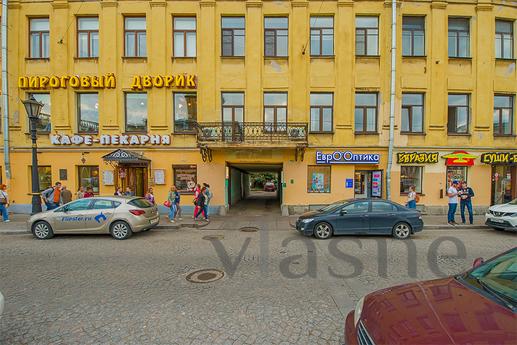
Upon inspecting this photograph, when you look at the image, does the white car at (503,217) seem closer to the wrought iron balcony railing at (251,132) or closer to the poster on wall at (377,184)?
the poster on wall at (377,184)

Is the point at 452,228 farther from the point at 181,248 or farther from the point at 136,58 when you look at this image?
the point at 136,58

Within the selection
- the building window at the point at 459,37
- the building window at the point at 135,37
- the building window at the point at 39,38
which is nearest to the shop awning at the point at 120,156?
the building window at the point at 135,37

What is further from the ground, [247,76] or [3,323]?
[247,76]

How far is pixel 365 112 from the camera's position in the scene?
14203 millimetres

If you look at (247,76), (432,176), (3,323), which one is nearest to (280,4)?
(247,76)

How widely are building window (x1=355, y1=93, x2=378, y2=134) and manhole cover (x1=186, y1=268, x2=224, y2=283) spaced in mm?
11555

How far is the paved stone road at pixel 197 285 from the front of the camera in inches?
138

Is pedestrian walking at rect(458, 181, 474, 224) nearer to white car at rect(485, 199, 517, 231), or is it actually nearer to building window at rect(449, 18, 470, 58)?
white car at rect(485, 199, 517, 231)

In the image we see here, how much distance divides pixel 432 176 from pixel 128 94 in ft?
56.1

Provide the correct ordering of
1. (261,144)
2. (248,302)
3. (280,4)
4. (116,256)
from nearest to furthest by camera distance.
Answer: (248,302) → (116,256) → (261,144) → (280,4)

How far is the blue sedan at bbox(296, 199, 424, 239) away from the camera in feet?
28.8

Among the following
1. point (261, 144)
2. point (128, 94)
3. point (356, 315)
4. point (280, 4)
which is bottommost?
point (356, 315)

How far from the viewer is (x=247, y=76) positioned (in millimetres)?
13914

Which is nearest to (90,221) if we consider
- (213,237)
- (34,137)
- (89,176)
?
(213,237)
